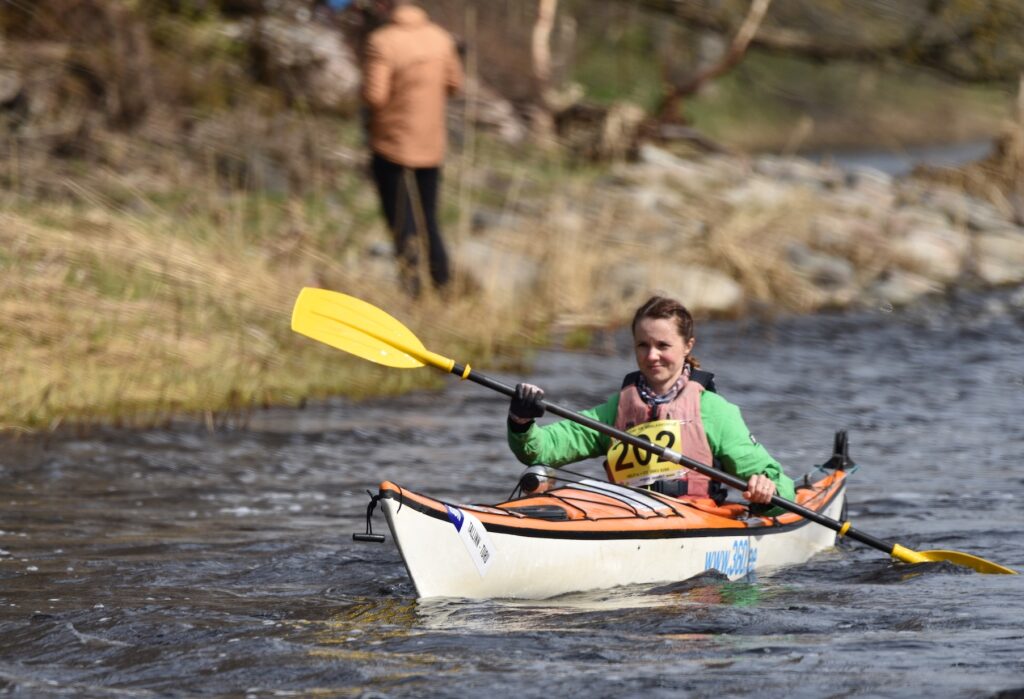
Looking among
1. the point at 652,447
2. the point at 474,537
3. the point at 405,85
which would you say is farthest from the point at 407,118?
the point at 474,537

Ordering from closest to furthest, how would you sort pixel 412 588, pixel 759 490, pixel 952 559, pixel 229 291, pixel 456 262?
pixel 412 588, pixel 759 490, pixel 952 559, pixel 229 291, pixel 456 262

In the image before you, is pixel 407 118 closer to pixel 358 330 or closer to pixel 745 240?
pixel 745 240

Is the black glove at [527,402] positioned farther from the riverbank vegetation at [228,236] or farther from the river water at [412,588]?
the riverbank vegetation at [228,236]

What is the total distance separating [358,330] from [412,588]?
104cm

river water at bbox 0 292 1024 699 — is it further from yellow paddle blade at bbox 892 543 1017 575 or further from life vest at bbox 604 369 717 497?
life vest at bbox 604 369 717 497

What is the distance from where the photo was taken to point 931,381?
10.8 meters

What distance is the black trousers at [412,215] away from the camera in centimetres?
1047

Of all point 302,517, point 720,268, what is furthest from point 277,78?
point 302,517

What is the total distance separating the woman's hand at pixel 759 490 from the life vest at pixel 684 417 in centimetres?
22

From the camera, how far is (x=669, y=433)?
5914mm

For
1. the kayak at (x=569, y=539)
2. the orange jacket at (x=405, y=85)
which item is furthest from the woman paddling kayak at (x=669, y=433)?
the orange jacket at (x=405, y=85)

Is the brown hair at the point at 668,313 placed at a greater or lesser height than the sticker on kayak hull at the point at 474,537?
greater

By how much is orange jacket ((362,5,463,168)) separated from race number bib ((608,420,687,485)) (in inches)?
194

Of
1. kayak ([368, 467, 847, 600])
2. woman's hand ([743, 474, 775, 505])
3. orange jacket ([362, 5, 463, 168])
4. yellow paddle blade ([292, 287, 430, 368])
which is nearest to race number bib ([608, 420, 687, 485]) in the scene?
kayak ([368, 467, 847, 600])
